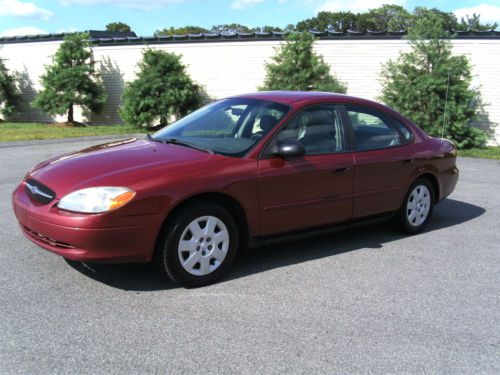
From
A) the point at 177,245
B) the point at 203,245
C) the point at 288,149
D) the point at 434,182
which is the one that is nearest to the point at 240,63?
the point at 434,182

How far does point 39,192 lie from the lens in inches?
165

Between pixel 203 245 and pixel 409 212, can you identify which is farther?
pixel 409 212

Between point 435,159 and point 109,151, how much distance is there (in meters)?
3.71

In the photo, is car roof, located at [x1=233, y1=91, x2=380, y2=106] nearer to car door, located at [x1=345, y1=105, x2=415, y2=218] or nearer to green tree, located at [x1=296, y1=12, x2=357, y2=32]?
car door, located at [x1=345, y1=105, x2=415, y2=218]

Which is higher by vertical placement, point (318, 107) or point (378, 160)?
point (318, 107)

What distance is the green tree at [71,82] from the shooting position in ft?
64.1

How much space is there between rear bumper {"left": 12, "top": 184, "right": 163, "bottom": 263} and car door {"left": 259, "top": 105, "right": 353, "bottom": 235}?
1077 mm

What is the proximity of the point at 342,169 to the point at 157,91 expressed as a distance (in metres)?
14.1

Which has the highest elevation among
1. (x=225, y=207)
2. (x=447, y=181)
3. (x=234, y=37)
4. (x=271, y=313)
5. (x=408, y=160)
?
(x=234, y=37)

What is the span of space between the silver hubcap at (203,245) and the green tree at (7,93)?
801 inches

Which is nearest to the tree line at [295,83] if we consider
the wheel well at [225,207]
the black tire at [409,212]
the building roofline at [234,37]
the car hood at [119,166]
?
the building roofline at [234,37]

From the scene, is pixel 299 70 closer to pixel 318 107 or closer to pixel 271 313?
pixel 318 107

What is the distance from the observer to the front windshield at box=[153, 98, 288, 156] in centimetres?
469

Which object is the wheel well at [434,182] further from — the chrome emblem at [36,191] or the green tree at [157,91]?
the green tree at [157,91]
